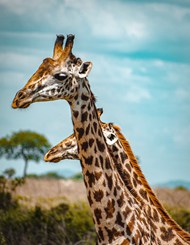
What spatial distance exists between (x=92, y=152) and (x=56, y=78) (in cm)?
102

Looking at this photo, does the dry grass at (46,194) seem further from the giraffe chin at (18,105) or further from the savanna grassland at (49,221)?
the giraffe chin at (18,105)

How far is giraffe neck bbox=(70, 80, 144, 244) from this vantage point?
8.34 metres

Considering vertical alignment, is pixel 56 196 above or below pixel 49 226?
above

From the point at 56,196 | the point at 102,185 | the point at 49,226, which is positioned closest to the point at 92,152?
the point at 102,185

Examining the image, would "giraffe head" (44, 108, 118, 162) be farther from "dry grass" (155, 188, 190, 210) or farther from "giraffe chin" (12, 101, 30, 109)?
"dry grass" (155, 188, 190, 210)

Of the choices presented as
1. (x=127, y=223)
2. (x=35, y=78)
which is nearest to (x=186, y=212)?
(x=127, y=223)

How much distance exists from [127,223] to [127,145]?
161 centimetres

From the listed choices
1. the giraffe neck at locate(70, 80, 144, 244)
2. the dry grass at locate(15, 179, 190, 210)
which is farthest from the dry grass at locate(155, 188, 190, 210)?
the giraffe neck at locate(70, 80, 144, 244)

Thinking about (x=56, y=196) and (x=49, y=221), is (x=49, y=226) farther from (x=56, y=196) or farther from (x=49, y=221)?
(x=56, y=196)

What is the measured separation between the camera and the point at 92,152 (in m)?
8.44

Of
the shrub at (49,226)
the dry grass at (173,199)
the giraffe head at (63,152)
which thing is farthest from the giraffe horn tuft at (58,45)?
the dry grass at (173,199)

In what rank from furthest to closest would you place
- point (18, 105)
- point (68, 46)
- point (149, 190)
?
point (149, 190)
point (68, 46)
point (18, 105)

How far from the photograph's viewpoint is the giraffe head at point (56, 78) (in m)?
7.77

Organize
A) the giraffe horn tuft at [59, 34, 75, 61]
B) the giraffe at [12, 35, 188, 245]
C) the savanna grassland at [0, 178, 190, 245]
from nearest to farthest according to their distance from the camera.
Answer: the giraffe at [12, 35, 188, 245], the giraffe horn tuft at [59, 34, 75, 61], the savanna grassland at [0, 178, 190, 245]
